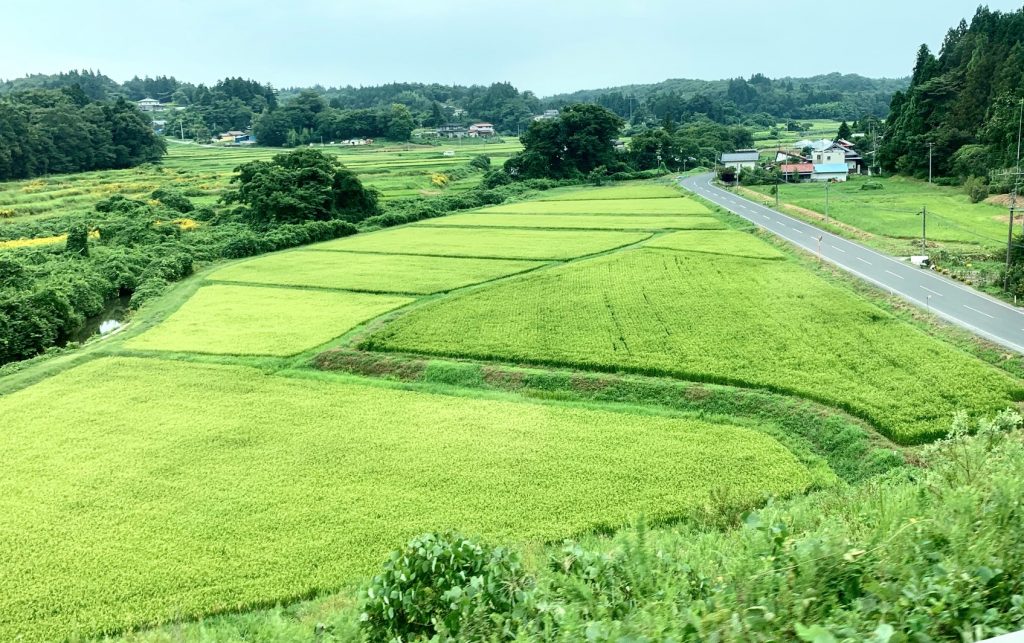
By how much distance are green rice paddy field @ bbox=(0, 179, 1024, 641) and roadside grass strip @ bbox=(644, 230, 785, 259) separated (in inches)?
165

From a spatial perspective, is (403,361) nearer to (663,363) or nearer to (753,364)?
(663,363)

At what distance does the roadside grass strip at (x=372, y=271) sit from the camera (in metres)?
30.4

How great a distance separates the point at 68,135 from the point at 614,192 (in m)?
54.1

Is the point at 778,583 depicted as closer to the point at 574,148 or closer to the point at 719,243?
the point at 719,243

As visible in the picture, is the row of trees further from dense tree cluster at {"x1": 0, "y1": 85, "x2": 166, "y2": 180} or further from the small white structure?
dense tree cluster at {"x1": 0, "y1": 85, "x2": 166, "y2": 180}

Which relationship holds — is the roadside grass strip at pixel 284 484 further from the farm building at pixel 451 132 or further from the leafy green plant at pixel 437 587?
the farm building at pixel 451 132

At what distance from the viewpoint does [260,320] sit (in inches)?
1026

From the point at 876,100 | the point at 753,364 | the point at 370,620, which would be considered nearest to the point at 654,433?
the point at 753,364

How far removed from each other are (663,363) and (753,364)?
2328 millimetres

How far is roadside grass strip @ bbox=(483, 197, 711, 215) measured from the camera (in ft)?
165

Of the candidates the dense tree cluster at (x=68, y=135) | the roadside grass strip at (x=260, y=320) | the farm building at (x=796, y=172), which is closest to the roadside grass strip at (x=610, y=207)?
the farm building at (x=796, y=172)

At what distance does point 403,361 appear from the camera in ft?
68.6

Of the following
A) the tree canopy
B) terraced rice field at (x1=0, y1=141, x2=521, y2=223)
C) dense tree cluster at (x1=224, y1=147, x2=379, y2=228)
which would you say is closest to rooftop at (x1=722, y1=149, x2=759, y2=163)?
the tree canopy

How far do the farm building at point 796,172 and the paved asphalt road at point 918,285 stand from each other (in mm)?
30065
